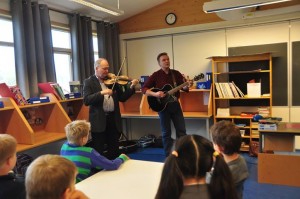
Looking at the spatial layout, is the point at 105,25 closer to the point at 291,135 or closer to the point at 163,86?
the point at 163,86

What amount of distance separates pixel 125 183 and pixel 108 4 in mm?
3352

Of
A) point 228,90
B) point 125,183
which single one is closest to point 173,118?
point 228,90

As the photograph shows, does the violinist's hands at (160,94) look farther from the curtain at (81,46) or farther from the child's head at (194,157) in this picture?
the child's head at (194,157)

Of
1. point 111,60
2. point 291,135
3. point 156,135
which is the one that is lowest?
point 156,135

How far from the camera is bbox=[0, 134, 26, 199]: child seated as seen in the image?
1.31 meters

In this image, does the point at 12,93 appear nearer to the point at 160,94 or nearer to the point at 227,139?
the point at 160,94

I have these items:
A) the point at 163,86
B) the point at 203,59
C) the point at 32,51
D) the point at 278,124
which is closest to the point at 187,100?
the point at 203,59

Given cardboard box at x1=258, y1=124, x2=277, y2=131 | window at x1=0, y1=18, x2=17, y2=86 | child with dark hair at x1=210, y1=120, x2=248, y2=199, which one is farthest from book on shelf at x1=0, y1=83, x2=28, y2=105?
cardboard box at x1=258, y1=124, x2=277, y2=131

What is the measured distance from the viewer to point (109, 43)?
4992mm

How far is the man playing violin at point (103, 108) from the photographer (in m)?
2.96

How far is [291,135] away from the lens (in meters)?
3.19

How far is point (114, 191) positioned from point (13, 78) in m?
2.57

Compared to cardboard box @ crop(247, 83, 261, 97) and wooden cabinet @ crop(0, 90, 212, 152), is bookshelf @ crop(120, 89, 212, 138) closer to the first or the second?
wooden cabinet @ crop(0, 90, 212, 152)

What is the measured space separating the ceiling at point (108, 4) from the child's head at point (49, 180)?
10.4 ft
